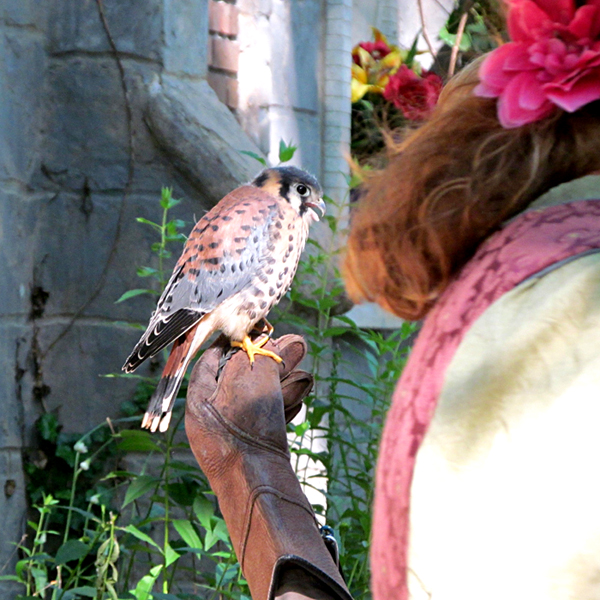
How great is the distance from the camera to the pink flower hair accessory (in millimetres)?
611

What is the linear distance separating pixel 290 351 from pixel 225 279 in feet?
0.90

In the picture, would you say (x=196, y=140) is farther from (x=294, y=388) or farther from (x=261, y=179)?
(x=294, y=388)

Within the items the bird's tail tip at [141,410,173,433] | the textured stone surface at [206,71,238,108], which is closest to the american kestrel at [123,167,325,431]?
the bird's tail tip at [141,410,173,433]

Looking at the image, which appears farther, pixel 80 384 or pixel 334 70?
pixel 334 70

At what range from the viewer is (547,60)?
0.62 m

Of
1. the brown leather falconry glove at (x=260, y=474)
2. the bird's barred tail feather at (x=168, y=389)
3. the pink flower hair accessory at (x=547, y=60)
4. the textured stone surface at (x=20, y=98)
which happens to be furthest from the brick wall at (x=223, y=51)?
the pink flower hair accessory at (x=547, y=60)

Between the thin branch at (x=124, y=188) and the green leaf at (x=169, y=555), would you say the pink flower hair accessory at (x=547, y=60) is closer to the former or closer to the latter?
the green leaf at (x=169, y=555)

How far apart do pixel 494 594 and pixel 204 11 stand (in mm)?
2328

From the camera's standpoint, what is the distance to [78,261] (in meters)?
2.52

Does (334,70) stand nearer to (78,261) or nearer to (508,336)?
(78,261)

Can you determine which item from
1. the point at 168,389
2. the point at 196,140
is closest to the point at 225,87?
the point at 196,140

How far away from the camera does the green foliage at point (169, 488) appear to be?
6.05ft

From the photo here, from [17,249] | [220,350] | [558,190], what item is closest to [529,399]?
[558,190]

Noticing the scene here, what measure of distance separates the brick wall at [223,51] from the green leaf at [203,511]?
1433mm
